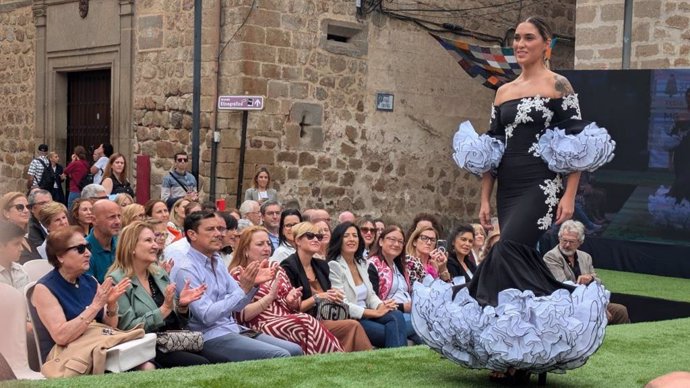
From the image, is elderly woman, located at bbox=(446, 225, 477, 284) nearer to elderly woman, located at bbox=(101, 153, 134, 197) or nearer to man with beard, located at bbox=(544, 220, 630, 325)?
man with beard, located at bbox=(544, 220, 630, 325)

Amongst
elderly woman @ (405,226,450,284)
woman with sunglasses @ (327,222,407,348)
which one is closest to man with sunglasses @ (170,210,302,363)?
woman with sunglasses @ (327,222,407,348)

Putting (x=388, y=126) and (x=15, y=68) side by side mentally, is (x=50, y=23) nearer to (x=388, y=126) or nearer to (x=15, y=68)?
(x=15, y=68)

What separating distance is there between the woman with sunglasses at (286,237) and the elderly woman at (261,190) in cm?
580

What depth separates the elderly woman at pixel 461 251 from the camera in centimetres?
945

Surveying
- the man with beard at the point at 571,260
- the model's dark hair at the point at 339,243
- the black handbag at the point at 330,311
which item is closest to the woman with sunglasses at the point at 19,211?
the black handbag at the point at 330,311

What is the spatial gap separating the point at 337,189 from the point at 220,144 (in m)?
2.26

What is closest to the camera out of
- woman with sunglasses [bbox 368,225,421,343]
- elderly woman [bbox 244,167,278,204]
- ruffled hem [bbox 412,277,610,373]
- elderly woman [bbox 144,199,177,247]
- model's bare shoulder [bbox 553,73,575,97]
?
ruffled hem [bbox 412,277,610,373]

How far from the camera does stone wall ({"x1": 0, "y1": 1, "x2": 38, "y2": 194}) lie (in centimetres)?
2045

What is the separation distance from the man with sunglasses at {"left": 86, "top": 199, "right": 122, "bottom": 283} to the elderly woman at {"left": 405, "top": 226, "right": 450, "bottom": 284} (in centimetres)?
266

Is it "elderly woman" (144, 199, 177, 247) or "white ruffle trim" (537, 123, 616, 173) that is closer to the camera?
"white ruffle trim" (537, 123, 616, 173)

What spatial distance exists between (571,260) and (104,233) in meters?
4.45

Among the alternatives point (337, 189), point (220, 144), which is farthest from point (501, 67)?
point (220, 144)

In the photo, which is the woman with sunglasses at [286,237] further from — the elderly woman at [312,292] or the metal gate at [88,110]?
the metal gate at [88,110]

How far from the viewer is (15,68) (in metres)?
21.0
